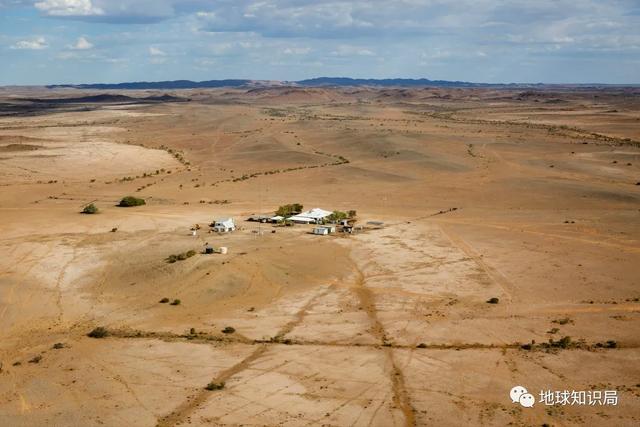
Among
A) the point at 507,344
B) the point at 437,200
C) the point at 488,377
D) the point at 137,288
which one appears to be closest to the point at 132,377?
the point at 137,288

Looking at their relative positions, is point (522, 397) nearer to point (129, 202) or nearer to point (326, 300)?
point (326, 300)

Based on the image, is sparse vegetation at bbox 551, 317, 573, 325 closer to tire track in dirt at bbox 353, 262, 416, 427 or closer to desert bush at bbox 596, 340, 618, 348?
desert bush at bbox 596, 340, 618, 348

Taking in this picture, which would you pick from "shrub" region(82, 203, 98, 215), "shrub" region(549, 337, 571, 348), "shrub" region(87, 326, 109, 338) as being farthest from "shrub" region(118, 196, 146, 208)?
"shrub" region(549, 337, 571, 348)

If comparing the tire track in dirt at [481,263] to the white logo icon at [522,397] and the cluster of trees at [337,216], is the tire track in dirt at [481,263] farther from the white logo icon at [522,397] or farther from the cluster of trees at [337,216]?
the white logo icon at [522,397]

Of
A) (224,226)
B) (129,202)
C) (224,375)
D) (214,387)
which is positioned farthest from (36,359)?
(129,202)

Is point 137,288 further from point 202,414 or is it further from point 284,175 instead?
point 284,175

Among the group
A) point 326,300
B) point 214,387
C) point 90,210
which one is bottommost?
point 214,387
